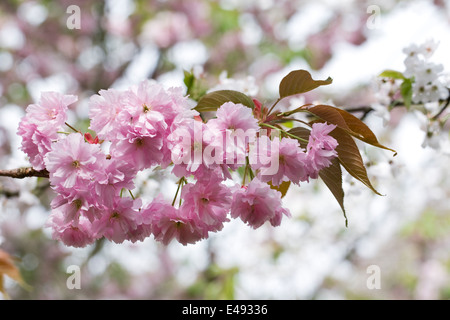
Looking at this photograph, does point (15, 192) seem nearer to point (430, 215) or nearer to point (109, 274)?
point (109, 274)

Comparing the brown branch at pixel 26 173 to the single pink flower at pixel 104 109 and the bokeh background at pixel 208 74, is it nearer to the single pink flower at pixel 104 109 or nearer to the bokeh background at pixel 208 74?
the single pink flower at pixel 104 109

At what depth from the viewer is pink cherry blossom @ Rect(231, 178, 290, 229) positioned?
2.37 ft

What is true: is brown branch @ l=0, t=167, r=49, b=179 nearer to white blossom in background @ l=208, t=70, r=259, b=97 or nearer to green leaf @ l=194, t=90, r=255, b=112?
green leaf @ l=194, t=90, r=255, b=112

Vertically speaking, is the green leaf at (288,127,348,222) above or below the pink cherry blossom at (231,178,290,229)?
above

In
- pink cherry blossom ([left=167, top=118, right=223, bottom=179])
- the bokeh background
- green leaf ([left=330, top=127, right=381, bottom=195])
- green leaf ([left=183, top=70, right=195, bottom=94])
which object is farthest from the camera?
the bokeh background

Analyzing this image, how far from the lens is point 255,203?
732 millimetres

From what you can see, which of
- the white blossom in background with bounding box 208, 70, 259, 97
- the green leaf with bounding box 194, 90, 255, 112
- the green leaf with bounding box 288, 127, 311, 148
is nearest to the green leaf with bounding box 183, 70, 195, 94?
the white blossom in background with bounding box 208, 70, 259, 97

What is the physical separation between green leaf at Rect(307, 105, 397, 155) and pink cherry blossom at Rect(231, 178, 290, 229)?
16 centimetres

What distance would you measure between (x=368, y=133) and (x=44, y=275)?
413 centimetres

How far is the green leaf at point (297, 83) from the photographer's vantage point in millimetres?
805

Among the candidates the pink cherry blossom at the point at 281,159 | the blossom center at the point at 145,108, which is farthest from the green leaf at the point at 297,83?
the blossom center at the point at 145,108

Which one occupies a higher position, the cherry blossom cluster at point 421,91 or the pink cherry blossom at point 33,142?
the cherry blossom cluster at point 421,91

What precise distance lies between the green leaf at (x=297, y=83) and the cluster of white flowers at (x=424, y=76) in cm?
58

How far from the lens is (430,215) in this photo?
4.82m
